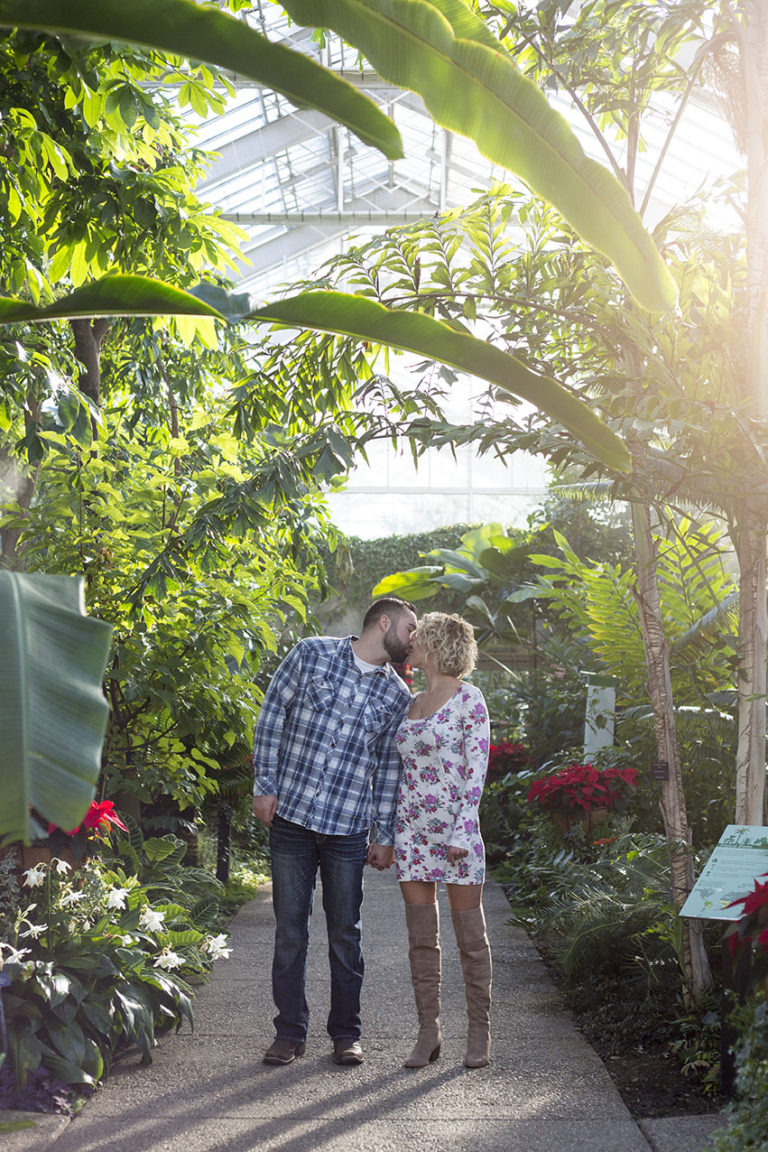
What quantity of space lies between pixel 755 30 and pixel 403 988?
3960 millimetres

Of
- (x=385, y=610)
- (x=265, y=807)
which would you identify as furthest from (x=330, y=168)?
(x=265, y=807)

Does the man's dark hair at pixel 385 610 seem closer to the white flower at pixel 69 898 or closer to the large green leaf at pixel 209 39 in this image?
the white flower at pixel 69 898

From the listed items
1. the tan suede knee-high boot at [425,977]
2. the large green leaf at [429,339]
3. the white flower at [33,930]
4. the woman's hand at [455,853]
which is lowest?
the tan suede knee-high boot at [425,977]

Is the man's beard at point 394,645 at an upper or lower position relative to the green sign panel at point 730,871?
upper

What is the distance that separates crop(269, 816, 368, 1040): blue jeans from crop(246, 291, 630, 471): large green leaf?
248cm

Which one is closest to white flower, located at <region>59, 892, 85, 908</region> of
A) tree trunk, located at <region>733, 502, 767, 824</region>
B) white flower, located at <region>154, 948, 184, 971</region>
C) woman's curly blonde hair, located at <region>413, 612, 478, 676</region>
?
white flower, located at <region>154, 948, 184, 971</region>

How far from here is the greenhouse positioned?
1707 millimetres

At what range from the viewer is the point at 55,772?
3.44 feet

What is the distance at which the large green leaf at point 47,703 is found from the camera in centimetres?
102

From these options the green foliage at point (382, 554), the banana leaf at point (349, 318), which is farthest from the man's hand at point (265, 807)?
the green foliage at point (382, 554)

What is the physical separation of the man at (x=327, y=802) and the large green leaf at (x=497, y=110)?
2306 mm

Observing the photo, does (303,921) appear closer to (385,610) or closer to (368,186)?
(385,610)

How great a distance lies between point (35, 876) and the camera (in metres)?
3.43

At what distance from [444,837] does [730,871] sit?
984mm
